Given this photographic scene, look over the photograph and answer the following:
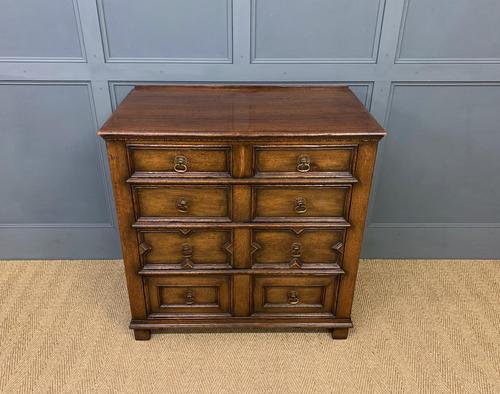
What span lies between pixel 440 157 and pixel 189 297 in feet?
4.38

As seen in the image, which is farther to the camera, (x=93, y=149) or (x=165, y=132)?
(x=93, y=149)

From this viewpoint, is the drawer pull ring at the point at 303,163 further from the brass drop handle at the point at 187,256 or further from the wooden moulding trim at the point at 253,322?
the wooden moulding trim at the point at 253,322

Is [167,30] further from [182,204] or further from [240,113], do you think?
[182,204]

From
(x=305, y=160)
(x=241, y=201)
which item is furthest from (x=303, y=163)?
(x=241, y=201)

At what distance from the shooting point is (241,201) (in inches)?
61.6

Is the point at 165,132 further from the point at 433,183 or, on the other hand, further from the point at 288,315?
the point at 433,183

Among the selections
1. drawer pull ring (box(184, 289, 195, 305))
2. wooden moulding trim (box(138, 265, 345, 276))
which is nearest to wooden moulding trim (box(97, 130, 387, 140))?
wooden moulding trim (box(138, 265, 345, 276))

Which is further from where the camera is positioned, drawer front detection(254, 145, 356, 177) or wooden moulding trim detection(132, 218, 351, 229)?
wooden moulding trim detection(132, 218, 351, 229)

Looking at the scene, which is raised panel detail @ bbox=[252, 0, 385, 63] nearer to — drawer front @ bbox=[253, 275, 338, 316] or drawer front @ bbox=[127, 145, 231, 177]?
drawer front @ bbox=[127, 145, 231, 177]

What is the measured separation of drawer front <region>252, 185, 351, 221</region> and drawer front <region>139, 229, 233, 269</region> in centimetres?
17

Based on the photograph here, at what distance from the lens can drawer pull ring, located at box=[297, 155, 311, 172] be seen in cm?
→ 149

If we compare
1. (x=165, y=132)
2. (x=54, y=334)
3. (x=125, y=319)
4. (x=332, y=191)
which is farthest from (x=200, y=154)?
(x=54, y=334)

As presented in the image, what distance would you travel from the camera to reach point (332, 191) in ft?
5.14

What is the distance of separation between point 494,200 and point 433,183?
0.34 m
